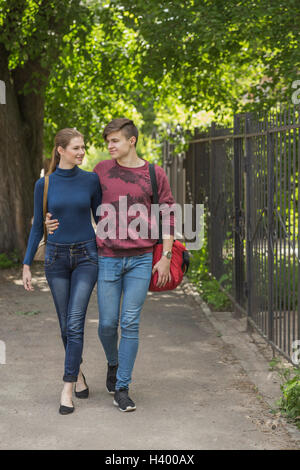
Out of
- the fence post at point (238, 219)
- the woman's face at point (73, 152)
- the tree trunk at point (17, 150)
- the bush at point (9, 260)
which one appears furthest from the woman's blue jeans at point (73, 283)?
the tree trunk at point (17, 150)

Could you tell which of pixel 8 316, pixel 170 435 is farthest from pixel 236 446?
pixel 8 316

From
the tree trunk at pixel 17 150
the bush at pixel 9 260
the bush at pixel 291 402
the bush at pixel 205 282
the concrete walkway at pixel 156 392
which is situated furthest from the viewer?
the tree trunk at pixel 17 150

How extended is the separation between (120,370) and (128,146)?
1573 millimetres

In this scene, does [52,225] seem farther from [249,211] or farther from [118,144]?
[249,211]

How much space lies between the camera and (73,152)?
521cm

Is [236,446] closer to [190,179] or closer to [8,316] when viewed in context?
[8,316]

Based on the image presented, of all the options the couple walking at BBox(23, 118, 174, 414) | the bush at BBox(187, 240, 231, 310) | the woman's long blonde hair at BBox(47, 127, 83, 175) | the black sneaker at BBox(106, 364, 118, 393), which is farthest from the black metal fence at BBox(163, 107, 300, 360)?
the woman's long blonde hair at BBox(47, 127, 83, 175)

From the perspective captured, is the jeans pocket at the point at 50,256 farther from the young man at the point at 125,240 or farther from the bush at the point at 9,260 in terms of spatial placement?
the bush at the point at 9,260

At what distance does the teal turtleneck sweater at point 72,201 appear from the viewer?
522 centimetres

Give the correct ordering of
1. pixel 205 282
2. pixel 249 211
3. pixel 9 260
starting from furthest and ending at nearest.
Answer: pixel 9 260, pixel 205 282, pixel 249 211

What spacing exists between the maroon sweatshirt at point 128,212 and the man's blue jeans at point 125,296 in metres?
0.08

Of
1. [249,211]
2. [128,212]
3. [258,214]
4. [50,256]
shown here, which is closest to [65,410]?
[50,256]

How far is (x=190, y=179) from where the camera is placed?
14156mm

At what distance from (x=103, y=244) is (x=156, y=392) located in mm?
1320
